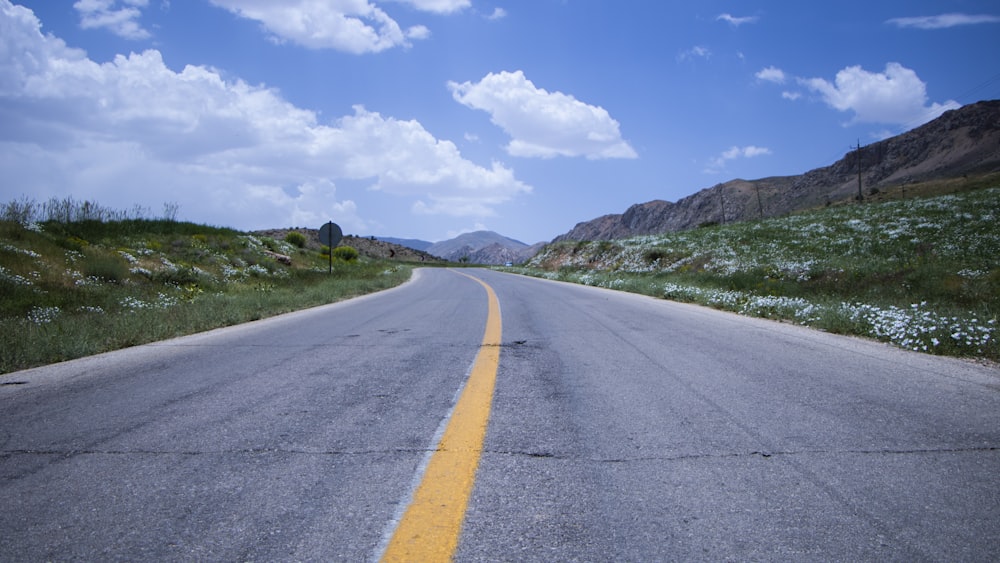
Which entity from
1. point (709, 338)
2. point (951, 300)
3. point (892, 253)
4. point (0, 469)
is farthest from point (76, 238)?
point (892, 253)

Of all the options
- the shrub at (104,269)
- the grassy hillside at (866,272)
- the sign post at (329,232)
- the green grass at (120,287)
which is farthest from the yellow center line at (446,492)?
the sign post at (329,232)

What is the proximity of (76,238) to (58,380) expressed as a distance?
50.2 ft

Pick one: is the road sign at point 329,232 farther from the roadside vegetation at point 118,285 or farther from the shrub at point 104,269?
the shrub at point 104,269

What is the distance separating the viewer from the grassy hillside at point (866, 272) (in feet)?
24.6

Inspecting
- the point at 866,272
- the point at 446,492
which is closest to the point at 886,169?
the point at 866,272

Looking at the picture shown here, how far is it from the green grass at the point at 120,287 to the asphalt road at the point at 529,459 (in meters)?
1.67

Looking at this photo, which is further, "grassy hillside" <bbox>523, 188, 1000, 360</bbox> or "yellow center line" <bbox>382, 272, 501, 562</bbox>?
"grassy hillside" <bbox>523, 188, 1000, 360</bbox>

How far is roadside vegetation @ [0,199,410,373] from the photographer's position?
6938 millimetres

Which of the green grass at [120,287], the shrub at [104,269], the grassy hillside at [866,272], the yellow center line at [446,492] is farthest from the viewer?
the shrub at [104,269]

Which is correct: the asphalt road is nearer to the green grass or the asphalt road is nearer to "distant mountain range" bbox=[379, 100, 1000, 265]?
the green grass

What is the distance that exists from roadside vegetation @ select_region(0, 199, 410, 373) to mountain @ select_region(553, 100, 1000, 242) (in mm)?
97419

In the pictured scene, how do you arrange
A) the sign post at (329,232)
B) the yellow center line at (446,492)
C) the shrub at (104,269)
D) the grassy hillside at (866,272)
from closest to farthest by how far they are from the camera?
the yellow center line at (446,492) → the grassy hillside at (866,272) → the shrub at (104,269) → the sign post at (329,232)

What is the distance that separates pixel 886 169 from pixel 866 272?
14356 cm

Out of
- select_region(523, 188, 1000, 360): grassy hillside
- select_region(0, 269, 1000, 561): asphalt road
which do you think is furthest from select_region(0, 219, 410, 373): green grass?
select_region(523, 188, 1000, 360): grassy hillside
